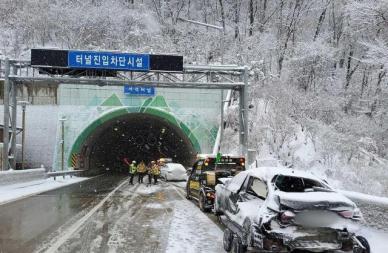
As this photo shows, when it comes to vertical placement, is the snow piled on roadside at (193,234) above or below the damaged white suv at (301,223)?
below

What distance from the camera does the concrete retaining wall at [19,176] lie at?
76.3ft

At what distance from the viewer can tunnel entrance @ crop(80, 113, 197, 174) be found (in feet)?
160

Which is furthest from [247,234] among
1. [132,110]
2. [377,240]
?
[132,110]

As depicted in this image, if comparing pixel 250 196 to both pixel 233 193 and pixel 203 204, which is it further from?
pixel 203 204

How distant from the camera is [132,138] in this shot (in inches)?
2657

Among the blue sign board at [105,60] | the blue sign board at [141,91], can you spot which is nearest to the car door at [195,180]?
the blue sign board at [105,60]

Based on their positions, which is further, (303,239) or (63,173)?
(63,173)

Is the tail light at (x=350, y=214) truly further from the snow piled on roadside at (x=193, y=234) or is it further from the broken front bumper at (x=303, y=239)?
the snow piled on roadside at (x=193, y=234)

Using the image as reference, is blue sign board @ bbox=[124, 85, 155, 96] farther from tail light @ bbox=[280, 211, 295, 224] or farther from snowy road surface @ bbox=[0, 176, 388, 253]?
tail light @ bbox=[280, 211, 295, 224]

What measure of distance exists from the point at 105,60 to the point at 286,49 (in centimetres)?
2546

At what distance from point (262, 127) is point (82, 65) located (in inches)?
590

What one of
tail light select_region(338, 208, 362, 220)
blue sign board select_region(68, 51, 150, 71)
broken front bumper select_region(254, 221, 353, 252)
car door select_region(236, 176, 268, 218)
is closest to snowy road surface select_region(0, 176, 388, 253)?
car door select_region(236, 176, 268, 218)

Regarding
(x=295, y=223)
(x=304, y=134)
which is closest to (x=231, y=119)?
(x=304, y=134)

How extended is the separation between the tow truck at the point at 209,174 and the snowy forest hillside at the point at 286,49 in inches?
361
